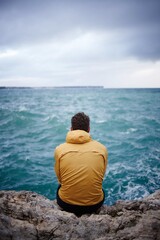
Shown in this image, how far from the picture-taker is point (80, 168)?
2.66 metres

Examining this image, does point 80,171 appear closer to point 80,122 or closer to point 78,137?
point 78,137

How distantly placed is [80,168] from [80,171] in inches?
1.8

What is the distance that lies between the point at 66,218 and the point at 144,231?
3.39 ft

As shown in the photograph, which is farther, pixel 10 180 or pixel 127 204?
pixel 10 180

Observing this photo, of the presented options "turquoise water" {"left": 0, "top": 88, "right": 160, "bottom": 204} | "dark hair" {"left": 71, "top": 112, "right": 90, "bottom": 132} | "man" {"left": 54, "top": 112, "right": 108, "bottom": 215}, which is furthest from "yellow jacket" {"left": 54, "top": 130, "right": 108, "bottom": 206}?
"turquoise water" {"left": 0, "top": 88, "right": 160, "bottom": 204}

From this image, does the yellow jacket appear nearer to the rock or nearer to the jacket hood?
the jacket hood

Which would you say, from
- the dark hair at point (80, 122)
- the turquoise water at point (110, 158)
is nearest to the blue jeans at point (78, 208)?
the dark hair at point (80, 122)

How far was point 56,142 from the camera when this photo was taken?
480 inches

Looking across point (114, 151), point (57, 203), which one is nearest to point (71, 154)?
point (57, 203)

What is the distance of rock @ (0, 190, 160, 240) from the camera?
2.18 metres

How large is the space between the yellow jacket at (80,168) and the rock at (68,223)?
30 cm

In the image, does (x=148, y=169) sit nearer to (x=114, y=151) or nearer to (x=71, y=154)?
(x=114, y=151)

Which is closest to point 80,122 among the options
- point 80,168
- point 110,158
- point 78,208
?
point 80,168

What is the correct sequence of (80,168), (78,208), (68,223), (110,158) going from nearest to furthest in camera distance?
(68,223) < (80,168) < (78,208) < (110,158)
